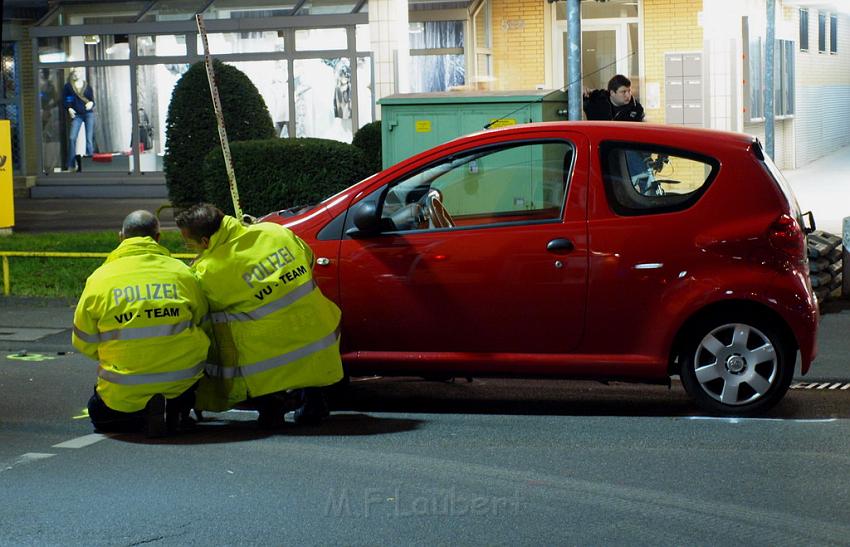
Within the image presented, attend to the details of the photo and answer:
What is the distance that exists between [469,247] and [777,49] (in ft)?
70.3

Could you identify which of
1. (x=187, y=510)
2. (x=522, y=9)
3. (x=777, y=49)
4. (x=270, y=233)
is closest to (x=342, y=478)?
(x=187, y=510)

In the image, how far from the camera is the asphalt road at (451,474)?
587 centimetres

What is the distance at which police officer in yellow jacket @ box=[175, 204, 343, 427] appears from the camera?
7.66m

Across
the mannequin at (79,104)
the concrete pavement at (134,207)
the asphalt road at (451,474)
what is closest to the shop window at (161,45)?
Answer: the mannequin at (79,104)

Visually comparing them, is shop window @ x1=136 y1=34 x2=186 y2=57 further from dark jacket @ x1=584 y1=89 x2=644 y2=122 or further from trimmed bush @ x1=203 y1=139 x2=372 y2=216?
dark jacket @ x1=584 y1=89 x2=644 y2=122

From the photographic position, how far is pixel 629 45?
1063 inches

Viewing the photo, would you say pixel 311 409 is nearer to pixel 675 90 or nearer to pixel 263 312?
pixel 263 312

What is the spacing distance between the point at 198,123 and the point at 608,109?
7.49 m

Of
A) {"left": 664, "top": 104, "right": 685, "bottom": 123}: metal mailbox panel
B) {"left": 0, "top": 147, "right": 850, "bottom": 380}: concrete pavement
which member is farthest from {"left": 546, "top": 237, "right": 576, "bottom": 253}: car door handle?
{"left": 664, "top": 104, "right": 685, "bottom": 123}: metal mailbox panel

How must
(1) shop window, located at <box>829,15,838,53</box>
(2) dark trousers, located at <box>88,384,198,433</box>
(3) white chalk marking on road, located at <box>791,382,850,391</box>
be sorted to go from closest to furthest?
(2) dark trousers, located at <box>88,384,198,433</box> < (3) white chalk marking on road, located at <box>791,382,850,391</box> < (1) shop window, located at <box>829,15,838,53</box>

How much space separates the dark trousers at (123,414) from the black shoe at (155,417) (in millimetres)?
58

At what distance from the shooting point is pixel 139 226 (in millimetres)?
7777

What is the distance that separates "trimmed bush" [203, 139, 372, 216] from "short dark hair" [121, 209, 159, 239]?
819 centimetres

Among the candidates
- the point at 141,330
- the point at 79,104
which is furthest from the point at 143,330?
the point at 79,104
